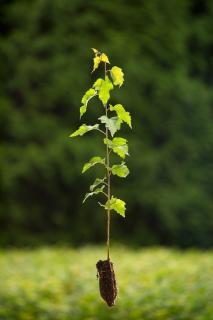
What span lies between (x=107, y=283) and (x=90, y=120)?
976cm

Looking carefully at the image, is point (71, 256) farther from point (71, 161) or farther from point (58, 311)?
point (58, 311)

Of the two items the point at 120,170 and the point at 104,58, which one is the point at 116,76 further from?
the point at 120,170

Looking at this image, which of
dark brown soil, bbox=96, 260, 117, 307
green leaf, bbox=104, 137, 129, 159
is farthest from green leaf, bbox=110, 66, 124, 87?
dark brown soil, bbox=96, 260, 117, 307

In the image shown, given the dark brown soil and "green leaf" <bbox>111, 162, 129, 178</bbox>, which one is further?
"green leaf" <bbox>111, 162, 129, 178</bbox>

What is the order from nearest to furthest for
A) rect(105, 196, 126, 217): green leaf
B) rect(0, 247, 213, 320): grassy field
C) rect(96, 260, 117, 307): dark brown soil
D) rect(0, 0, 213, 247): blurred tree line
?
rect(96, 260, 117, 307): dark brown soil
rect(105, 196, 126, 217): green leaf
rect(0, 247, 213, 320): grassy field
rect(0, 0, 213, 247): blurred tree line

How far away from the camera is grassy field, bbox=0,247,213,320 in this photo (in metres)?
5.18

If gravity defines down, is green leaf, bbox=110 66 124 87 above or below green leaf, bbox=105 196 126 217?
above

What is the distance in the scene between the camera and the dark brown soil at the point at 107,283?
68.2 inches

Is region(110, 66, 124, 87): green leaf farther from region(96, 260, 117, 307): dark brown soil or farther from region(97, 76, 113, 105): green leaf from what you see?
region(96, 260, 117, 307): dark brown soil

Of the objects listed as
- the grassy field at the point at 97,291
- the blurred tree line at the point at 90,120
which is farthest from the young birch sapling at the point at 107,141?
the blurred tree line at the point at 90,120

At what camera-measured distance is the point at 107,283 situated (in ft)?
5.73

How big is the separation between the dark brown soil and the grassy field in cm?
316

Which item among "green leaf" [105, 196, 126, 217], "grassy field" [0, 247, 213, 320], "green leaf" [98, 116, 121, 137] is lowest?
"green leaf" [105, 196, 126, 217]

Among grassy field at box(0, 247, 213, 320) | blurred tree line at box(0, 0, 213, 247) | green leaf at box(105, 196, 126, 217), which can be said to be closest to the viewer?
green leaf at box(105, 196, 126, 217)
